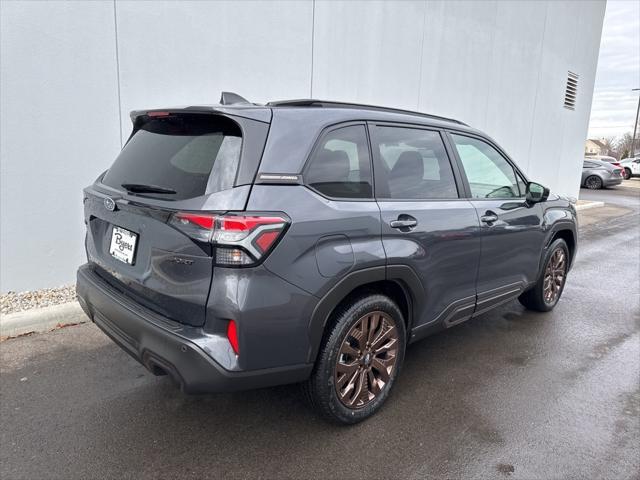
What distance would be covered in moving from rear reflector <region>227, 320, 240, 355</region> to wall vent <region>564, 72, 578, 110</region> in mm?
14020

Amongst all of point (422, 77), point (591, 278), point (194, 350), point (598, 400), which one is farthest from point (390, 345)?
point (422, 77)

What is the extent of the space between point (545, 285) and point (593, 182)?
2059cm

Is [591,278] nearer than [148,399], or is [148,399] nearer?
[148,399]

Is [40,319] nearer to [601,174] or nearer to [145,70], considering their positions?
[145,70]

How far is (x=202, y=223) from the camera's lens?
2139 millimetres

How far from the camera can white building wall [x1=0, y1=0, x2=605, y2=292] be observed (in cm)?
433

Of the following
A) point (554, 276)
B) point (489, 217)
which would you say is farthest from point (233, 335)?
point (554, 276)

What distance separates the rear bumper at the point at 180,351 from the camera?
85.0 inches

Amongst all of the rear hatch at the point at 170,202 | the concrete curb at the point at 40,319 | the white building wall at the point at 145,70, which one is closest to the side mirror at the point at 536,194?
the rear hatch at the point at 170,202

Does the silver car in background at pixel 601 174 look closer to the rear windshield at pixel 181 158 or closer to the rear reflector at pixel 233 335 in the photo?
the rear windshield at pixel 181 158

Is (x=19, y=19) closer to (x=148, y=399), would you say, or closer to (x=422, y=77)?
(x=148, y=399)

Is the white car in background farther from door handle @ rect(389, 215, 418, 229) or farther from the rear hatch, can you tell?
the rear hatch

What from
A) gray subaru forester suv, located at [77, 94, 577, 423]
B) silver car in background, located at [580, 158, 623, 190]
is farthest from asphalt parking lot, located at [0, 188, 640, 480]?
silver car in background, located at [580, 158, 623, 190]

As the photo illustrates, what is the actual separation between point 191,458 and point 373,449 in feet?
3.26
